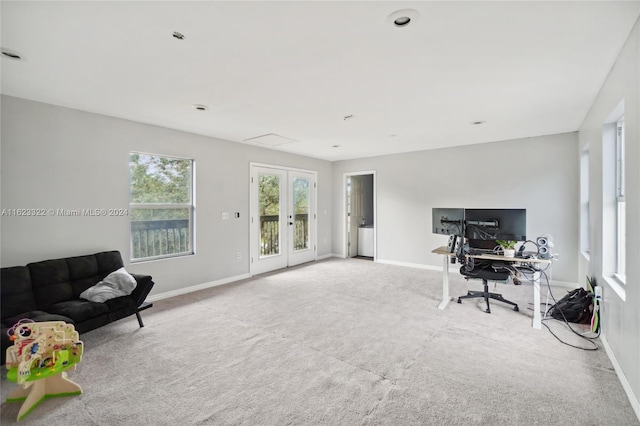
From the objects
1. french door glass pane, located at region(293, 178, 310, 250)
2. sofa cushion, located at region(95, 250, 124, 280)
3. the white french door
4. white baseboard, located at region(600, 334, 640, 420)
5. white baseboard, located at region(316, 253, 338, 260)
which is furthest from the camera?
white baseboard, located at region(316, 253, 338, 260)

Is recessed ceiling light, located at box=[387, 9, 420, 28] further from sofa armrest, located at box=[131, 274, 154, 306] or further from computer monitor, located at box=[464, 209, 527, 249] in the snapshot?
sofa armrest, located at box=[131, 274, 154, 306]

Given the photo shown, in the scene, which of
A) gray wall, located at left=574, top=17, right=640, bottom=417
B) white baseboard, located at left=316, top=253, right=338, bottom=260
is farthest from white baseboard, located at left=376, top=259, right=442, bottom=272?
gray wall, located at left=574, top=17, right=640, bottom=417

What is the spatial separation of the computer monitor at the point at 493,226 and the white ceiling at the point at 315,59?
3.95 feet

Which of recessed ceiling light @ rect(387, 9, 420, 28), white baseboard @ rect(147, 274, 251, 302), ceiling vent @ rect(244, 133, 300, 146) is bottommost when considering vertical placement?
Answer: white baseboard @ rect(147, 274, 251, 302)

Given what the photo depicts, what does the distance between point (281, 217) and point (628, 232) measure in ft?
15.9

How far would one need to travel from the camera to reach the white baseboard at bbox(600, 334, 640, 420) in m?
1.84

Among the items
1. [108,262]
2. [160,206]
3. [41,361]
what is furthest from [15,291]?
[160,206]

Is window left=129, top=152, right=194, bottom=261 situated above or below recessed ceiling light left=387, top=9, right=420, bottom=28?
below

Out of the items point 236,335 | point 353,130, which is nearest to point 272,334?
point 236,335

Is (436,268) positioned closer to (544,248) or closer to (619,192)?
(544,248)

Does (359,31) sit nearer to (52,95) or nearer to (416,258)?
(52,95)

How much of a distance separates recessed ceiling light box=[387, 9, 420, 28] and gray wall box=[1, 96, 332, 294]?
3.50 m

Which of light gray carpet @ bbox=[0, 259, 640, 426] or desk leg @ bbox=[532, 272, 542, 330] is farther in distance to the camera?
desk leg @ bbox=[532, 272, 542, 330]

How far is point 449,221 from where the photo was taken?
3.63m
